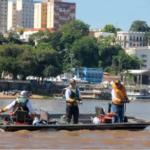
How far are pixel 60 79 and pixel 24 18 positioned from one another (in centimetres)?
9059

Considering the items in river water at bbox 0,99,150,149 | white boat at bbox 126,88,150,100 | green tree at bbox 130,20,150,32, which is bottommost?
white boat at bbox 126,88,150,100

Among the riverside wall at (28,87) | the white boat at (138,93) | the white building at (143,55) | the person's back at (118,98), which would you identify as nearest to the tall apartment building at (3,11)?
the white building at (143,55)

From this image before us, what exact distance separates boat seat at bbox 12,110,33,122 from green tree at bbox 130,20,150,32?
5438 inches

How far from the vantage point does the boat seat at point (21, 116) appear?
18609mm

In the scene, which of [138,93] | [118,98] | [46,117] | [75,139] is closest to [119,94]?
[118,98]

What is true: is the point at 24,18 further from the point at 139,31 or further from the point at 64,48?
the point at 64,48

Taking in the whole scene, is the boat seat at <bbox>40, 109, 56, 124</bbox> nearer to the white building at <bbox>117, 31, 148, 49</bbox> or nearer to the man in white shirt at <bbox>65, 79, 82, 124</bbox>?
the man in white shirt at <bbox>65, 79, 82, 124</bbox>

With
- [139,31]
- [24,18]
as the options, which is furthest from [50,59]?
[24,18]

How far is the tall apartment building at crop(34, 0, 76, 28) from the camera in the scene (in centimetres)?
17200

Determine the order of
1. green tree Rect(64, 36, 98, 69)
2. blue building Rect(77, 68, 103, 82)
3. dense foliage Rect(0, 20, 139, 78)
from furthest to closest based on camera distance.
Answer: green tree Rect(64, 36, 98, 69) → blue building Rect(77, 68, 103, 82) → dense foliage Rect(0, 20, 139, 78)

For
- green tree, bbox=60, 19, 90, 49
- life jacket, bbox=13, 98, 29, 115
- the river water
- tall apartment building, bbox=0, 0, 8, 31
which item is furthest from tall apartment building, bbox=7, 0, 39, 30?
the river water

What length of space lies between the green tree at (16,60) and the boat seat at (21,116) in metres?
62.6

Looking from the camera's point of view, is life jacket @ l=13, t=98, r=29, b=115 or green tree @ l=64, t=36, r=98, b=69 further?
green tree @ l=64, t=36, r=98, b=69

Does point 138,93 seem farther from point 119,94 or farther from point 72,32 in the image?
point 119,94
